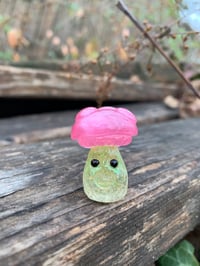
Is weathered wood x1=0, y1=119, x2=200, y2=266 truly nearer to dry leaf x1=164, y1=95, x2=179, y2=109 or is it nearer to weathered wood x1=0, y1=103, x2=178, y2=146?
weathered wood x1=0, y1=103, x2=178, y2=146

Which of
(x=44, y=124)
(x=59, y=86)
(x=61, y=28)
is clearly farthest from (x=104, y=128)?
(x=61, y=28)

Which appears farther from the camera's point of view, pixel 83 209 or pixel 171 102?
pixel 171 102

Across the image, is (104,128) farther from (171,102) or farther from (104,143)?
(171,102)

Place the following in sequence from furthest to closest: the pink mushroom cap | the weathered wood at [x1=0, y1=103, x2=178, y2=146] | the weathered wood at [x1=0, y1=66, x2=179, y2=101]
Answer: the weathered wood at [x1=0, y1=66, x2=179, y2=101], the weathered wood at [x1=0, y1=103, x2=178, y2=146], the pink mushroom cap

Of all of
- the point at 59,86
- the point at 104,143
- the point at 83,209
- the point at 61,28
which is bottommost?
the point at 61,28

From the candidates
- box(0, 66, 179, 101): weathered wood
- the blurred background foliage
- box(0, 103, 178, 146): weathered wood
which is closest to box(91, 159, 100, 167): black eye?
box(0, 103, 178, 146): weathered wood

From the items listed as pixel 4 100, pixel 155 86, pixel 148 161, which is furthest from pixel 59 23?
pixel 148 161

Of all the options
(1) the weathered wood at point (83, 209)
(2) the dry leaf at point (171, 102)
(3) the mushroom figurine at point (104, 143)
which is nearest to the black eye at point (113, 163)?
(3) the mushroom figurine at point (104, 143)
